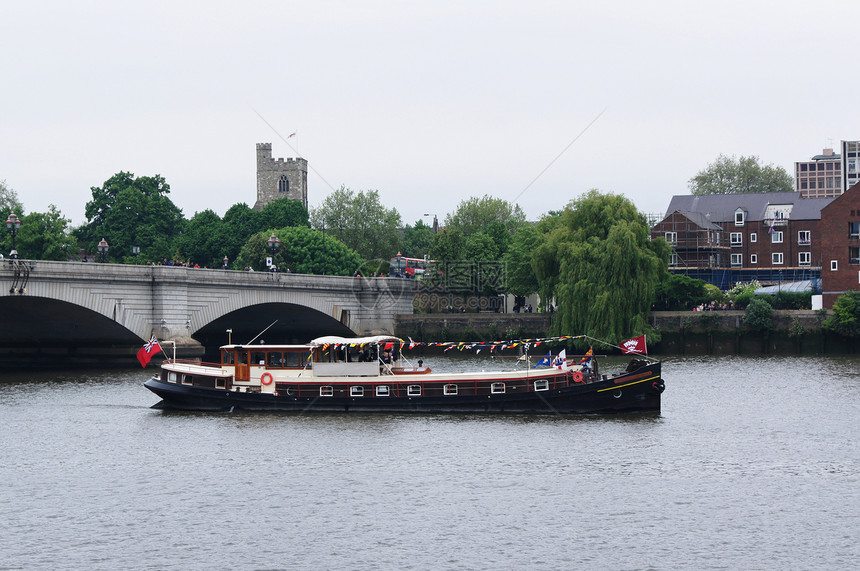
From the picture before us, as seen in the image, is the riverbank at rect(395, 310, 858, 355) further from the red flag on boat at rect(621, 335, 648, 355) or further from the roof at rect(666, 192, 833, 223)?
the roof at rect(666, 192, 833, 223)

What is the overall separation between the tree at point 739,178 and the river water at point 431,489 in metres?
130

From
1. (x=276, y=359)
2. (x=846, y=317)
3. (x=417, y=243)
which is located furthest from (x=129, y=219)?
(x=276, y=359)

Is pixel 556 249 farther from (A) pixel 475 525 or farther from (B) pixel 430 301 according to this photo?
(A) pixel 475 525

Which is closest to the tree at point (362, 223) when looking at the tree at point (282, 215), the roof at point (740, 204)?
the tree at point (282, 215)

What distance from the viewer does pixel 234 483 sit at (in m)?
38.8

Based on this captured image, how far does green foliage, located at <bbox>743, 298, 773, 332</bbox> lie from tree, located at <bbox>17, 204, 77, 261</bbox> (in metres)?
68.7

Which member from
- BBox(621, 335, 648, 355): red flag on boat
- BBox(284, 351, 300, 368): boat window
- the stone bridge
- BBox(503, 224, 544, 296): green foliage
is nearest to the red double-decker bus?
BBox(503, 224, 544, 296): green foliage

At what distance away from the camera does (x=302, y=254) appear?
138m

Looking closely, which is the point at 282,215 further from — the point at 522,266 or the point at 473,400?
the point at 473,400

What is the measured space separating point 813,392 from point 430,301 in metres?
54.6

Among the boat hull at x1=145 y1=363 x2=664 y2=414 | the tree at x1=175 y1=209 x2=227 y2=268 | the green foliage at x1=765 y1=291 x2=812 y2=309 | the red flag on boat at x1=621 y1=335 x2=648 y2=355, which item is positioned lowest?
the boat hull at x1=145 y1=363 x2=664 y2=414

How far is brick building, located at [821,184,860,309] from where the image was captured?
97312 millimetres

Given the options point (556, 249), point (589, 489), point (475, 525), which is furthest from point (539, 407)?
point (556, 249)

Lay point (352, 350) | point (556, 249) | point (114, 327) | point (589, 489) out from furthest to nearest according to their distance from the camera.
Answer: point (556, 249) < point (114, 327) < point (352, 350) < point (589, 489)
